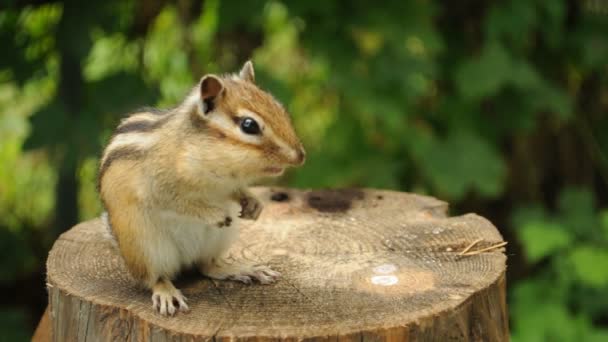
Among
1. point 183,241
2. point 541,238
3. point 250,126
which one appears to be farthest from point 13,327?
point 541,238

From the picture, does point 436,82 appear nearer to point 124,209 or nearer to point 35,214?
point 35,214

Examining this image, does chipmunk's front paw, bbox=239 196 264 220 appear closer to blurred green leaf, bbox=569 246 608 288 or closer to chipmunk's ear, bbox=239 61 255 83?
chipmunk's ear, bbox=239 61 255 83

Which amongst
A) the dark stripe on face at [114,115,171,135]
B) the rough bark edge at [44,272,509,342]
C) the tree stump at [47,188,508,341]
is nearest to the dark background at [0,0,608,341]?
the tree stump at [47,188,508,341]

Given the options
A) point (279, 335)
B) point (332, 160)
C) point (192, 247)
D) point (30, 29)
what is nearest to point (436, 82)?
→ point (332, 160)

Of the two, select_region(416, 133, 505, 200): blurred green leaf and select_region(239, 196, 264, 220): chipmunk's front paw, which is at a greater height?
select_region(239, 196, 264, 220): chipmunk's front paw

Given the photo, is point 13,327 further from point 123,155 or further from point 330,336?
point 330,336

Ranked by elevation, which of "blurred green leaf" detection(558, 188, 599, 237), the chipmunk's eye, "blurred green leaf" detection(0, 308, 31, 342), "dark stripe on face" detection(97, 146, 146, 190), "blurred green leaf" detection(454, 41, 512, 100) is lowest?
"blurred green leaf" detection(0, 308, 31, 342)
